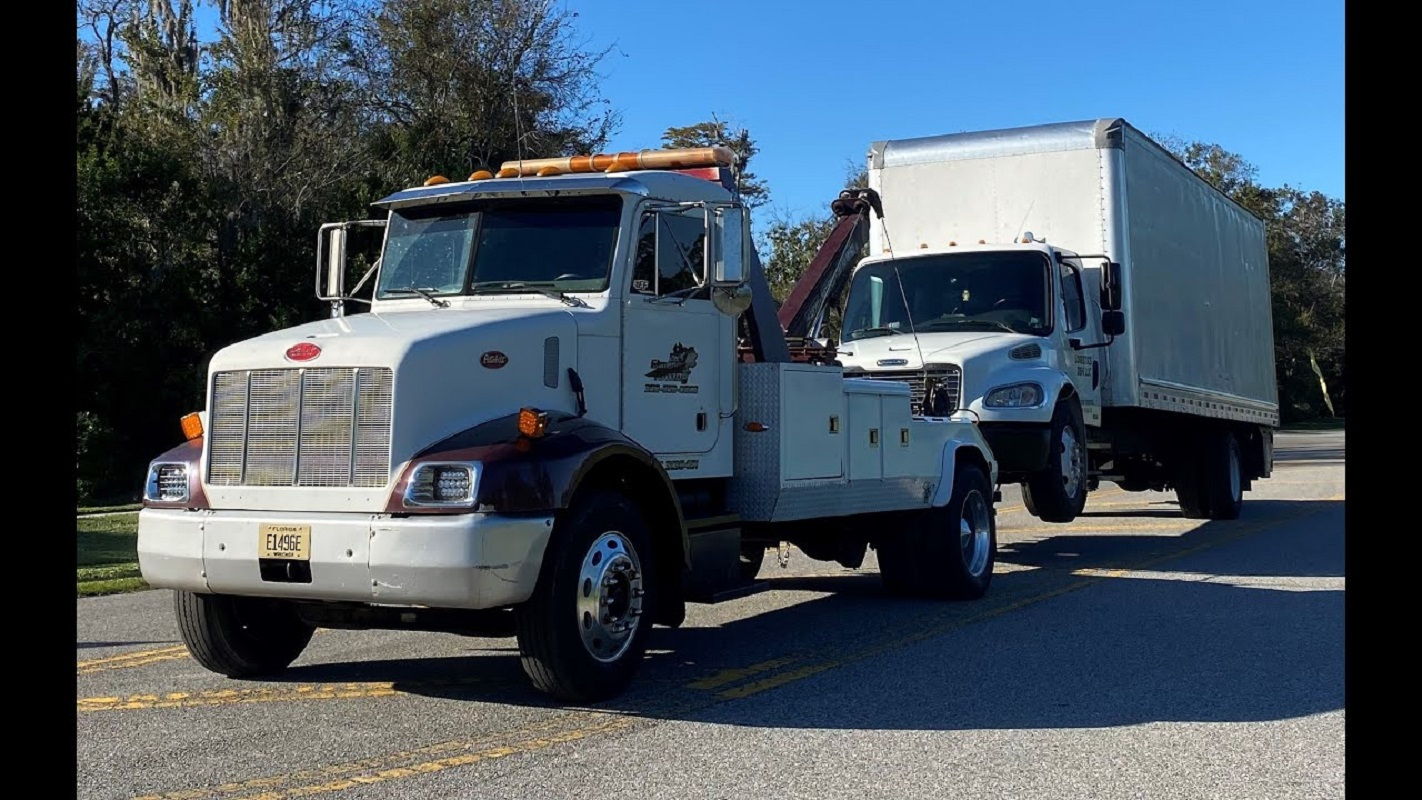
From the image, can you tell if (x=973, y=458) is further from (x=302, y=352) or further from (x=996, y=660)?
(x=302, y=352)

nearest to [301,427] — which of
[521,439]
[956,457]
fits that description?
[521,439]

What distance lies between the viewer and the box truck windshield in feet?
43.2

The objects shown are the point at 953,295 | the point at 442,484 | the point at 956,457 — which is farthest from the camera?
the point at 953,295

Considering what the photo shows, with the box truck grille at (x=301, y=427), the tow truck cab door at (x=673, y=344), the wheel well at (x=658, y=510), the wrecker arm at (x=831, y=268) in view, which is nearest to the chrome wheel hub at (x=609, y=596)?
the wheel well at (x=658, y=510)

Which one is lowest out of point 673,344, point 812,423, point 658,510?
point 658,510

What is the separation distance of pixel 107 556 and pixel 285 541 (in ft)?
29.3

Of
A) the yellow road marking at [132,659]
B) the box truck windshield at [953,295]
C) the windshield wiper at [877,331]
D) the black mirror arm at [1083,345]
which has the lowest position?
the yellow road marking at [132,659]

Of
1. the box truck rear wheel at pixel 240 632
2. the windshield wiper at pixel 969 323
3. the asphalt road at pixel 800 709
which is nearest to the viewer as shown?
the asphalt road at pixel 800 709

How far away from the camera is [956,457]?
10.9m

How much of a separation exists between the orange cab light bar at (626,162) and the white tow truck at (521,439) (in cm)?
2

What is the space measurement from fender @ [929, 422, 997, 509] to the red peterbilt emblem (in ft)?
17.0

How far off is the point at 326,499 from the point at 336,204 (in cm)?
2507

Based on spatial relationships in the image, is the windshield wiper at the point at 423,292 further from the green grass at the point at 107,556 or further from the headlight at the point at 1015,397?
the headlight at the point at 1015,397

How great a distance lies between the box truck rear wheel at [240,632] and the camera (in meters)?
7.25
